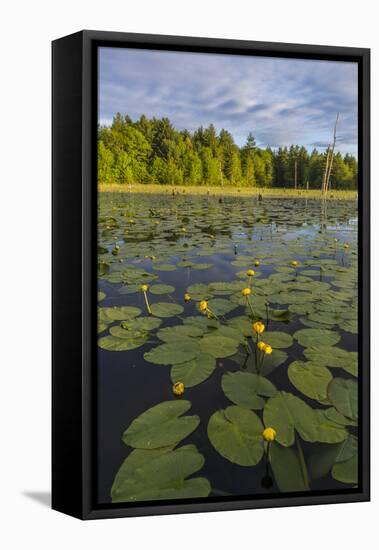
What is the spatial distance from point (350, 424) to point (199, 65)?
1645 mm

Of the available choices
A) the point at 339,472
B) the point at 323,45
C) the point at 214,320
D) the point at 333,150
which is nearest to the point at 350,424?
the point at 339,472

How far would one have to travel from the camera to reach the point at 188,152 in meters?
2.87

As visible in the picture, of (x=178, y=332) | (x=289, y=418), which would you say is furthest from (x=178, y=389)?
(x=289, y=418)

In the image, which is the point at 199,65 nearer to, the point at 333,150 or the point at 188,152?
the point at 188,152

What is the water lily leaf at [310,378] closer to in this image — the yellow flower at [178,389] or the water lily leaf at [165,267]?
the yellow flower at [178,389]

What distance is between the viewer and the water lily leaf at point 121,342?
8.87 feet

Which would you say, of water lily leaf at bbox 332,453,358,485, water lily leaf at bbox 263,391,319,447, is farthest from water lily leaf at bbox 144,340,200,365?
water lily leaf at bbox 332,453,358,485

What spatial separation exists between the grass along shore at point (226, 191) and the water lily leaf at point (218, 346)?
617 mm

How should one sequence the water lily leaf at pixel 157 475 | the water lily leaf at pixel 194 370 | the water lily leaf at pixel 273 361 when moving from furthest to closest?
the water lily leaf at pixel 273 361
the water lily leaf at pixel 194 370
the water lily leaf at pixel 157 475

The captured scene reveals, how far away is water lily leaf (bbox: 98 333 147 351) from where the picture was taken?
2.70m

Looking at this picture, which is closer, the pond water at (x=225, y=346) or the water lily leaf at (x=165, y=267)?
the pond water at (x=225, y=346)

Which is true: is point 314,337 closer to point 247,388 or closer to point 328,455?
point 247,388

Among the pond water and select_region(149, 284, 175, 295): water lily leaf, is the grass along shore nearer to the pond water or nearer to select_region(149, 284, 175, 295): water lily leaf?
the pond water

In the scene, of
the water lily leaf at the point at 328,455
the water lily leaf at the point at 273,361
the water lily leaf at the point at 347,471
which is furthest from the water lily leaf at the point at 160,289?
the water lily leaf at the point at 347,471
